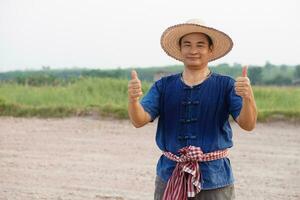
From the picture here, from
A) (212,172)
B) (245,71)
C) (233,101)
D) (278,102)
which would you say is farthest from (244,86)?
(278,102)

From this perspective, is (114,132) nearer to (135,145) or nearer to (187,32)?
(135,145)

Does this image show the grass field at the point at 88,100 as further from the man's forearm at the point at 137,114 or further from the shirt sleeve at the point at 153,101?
the man's forearm at the point at 137,114

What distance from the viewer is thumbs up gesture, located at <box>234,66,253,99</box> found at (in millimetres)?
2527

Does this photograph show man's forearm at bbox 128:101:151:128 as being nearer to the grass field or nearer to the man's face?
the man's face

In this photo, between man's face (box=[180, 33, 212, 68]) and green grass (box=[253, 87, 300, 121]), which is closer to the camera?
man's face (box=[180, 33, 212, 68])

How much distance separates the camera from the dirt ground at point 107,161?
18.7ft

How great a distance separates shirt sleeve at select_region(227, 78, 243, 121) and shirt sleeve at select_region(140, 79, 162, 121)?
350mm

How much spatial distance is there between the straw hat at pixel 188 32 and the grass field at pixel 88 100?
785cm

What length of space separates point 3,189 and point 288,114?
6292mm

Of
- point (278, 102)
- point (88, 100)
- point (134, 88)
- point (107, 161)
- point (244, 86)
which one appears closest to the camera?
point (244, 86)

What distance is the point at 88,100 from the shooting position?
498 inches

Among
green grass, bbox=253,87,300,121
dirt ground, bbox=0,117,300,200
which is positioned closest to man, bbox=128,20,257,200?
dirt ground, bbox=0,117,300,200

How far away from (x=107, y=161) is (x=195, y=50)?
470 centimetres

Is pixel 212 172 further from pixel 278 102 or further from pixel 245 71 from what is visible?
pixel 278 102
